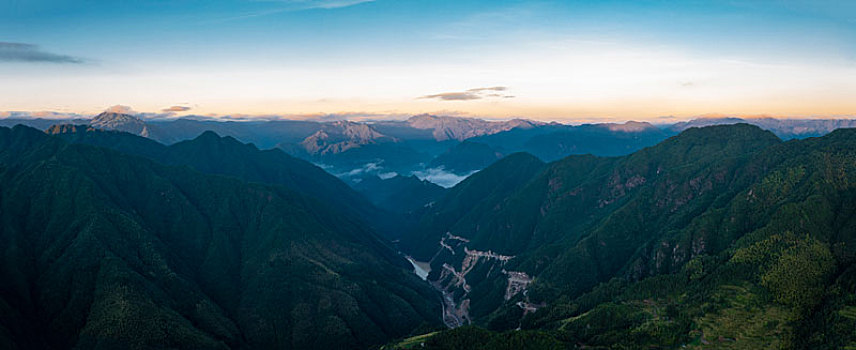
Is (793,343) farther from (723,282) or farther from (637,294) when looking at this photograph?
(637,294)

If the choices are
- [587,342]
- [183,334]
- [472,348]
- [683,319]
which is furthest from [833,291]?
[183,334]

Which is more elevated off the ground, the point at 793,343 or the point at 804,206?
the point at 804,206

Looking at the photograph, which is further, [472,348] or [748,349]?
[472,348]

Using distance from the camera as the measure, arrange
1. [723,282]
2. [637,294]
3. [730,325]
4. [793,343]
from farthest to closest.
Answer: [637,294] → [723,282] → [730,325] → [793,343]

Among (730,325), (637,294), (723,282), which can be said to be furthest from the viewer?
(637,294)

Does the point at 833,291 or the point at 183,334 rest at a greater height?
the point at 833,291

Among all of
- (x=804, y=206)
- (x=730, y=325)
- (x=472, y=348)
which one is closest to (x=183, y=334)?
(x=472, y=348)

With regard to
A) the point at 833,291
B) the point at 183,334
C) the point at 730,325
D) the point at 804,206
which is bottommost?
the point at 183,334

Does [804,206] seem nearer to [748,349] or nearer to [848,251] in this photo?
[848,251]

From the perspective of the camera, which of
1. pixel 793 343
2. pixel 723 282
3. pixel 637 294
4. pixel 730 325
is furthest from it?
pixel 637 294
